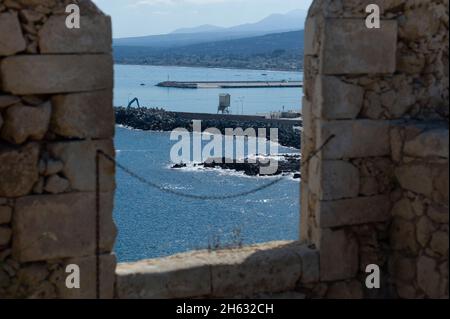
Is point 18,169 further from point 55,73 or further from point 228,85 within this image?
point 228,85

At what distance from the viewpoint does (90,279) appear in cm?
424

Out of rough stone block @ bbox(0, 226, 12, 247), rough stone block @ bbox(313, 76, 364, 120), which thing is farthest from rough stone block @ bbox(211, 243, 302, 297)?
rough stone block @ bbox(0, 226, 12, 247)

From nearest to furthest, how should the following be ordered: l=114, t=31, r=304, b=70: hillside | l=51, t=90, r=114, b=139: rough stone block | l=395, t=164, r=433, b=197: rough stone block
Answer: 1. l=51, t=90, r=114, b=139: rough stone block
2. l=395, t=164, r=433, b=197: rough stone block
3. l=114, t=31, r=304, b=70: hillside

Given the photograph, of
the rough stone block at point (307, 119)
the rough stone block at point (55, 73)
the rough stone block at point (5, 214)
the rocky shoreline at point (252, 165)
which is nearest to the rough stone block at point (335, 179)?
the rough stone block at point (307, 119)

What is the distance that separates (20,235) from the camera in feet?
13.3

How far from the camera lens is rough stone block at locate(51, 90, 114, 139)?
413 centimetres

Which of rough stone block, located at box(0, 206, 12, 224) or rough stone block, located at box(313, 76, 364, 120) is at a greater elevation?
rough stone block, located at box(313, 76, 364, 120)

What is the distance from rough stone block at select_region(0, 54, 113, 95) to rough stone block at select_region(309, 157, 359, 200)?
164cm

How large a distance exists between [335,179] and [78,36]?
2.06 metres

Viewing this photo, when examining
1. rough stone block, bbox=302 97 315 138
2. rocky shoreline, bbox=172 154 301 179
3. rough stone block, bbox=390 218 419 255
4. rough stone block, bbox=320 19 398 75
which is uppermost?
rough stone block, bbox=320 19 398 75

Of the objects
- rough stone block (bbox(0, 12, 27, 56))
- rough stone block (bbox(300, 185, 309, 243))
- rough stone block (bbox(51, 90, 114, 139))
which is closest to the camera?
rough stone block (bbox(0, 12, 27, 56))

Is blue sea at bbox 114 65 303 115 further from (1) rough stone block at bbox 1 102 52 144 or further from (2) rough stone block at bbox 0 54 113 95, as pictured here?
(1) rough stone block at bbox 1 102 52 144

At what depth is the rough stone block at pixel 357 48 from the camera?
4.66m
